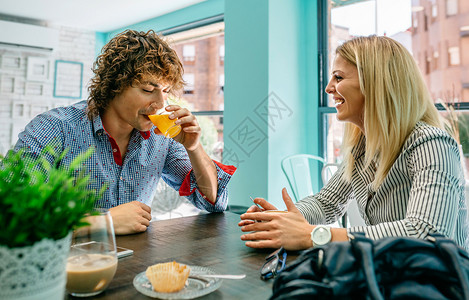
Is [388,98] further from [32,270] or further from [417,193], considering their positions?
[32,270]

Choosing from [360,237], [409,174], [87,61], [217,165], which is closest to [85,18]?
[87,61]

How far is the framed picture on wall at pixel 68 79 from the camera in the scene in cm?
605

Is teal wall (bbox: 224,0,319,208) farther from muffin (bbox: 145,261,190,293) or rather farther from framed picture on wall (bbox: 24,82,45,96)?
framed picture on wall (bbox: 24,82,45,96)

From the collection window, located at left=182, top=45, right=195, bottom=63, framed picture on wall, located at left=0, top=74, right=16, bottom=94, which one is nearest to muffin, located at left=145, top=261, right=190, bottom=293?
window, located at left=182, top=45, right=195, bottom=63

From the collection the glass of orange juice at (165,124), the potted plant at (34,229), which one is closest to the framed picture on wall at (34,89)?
the glass of orange juice at (165,124)

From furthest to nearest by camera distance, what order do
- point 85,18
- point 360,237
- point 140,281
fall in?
1. point 85,18
2. point 140,281
3. point 360,237

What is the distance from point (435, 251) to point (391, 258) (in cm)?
8

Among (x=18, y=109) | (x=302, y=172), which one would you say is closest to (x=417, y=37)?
(x=302, y=172)

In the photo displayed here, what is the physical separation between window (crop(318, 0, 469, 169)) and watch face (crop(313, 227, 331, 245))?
2.35 m

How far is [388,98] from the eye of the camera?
1301 millimetres

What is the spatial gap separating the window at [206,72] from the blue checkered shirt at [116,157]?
2801 mm

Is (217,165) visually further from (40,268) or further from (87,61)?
(87,61)

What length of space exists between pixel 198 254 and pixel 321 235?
0.35m

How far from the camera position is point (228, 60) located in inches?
142
